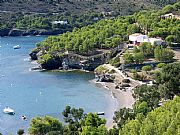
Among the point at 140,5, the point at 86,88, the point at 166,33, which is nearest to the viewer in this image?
the point at 86,88

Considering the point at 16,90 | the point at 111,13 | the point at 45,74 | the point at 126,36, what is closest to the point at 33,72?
the point at 45,74

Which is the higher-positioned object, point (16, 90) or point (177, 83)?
point (177, 83)

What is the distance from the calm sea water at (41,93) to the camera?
56.6 m

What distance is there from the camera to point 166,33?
85.6 m

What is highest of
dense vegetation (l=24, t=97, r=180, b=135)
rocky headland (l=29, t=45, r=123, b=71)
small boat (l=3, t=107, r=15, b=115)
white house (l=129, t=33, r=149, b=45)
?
dense vegetation (l=24, t=97, r=180, b=135)

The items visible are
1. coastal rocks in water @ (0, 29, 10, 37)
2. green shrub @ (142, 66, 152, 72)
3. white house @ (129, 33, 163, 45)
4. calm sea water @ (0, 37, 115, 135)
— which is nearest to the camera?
calm sea water @ (0, 37, 115, 135)

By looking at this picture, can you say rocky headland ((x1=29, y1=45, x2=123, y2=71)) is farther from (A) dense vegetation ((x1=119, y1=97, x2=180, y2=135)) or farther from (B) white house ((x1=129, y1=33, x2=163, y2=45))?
(A) dense vegetation ((x1=119, y1=97, x2=180, y2=135))

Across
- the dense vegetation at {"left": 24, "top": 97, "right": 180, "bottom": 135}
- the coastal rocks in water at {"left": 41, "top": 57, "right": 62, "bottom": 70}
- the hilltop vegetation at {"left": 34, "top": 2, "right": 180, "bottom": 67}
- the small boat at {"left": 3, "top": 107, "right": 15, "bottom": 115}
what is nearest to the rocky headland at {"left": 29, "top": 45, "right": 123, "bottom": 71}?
the coastal rocks in water at {"left": 41, "top": 57, "right": 62, "bottom": 70}

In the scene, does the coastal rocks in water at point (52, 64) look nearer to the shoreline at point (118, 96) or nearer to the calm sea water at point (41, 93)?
the calm sea water at point (41, 93)

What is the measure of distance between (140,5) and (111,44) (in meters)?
67.4

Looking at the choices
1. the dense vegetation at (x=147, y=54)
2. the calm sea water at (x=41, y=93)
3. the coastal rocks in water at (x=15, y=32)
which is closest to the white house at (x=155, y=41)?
the dense vegetation at (x=147, y=54)

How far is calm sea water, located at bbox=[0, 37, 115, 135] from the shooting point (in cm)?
5662

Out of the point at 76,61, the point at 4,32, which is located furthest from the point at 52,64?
the point at 4,32

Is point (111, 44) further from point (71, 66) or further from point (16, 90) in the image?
point (16, 90)
